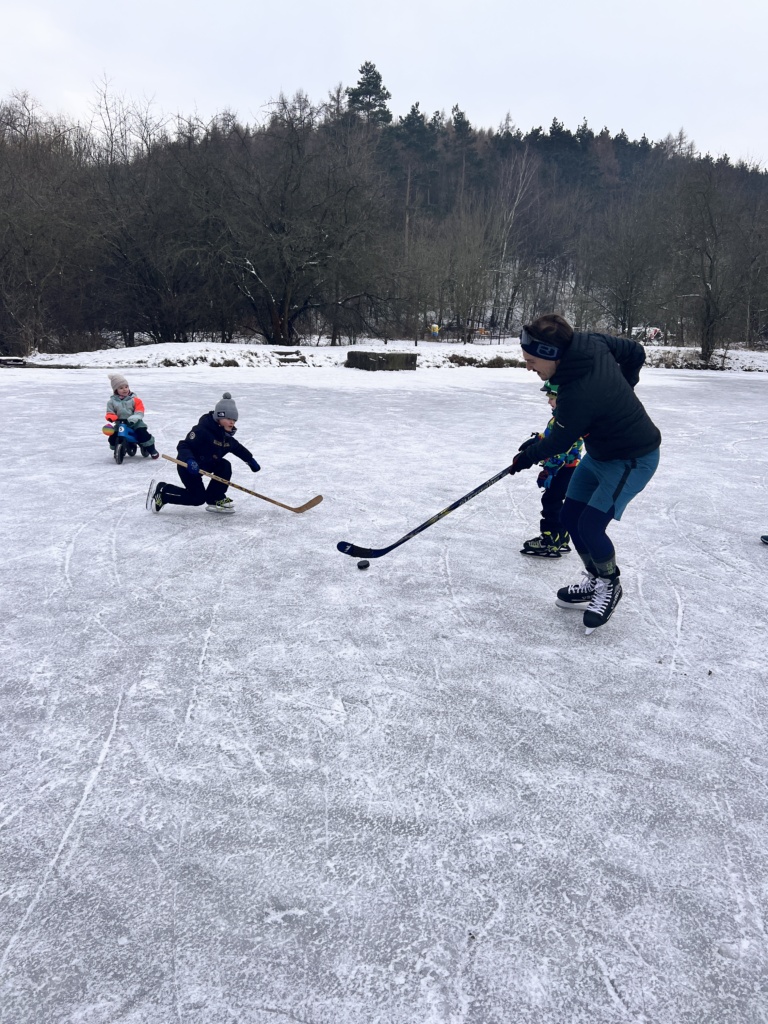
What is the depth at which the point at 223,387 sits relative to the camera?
12.1m

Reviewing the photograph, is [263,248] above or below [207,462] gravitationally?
above

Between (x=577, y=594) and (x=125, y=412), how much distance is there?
454 cm

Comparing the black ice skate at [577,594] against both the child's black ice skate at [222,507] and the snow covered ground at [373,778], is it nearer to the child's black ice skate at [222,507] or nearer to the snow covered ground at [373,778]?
the snow covered ground at [373,778]

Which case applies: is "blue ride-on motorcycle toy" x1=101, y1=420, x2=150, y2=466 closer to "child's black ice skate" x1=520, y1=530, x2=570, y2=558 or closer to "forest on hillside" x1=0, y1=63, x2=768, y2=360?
"child's black ice skate" x1=520, y1=530, x2=570, y2=558

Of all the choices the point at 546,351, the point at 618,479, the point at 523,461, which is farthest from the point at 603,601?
the point at 546,351

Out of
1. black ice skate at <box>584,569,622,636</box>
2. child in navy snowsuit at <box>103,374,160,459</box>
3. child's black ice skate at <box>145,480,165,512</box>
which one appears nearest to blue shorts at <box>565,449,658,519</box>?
black ice skate at <box>584,569,622,636</box>

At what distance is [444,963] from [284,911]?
15.7 inches

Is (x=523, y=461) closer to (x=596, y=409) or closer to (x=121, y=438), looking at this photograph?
(x=596, y=409)

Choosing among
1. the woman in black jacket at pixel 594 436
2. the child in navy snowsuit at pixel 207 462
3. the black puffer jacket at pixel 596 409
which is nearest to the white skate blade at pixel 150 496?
the child in navy snowsuit at pixel 207 462

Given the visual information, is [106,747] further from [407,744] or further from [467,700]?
[467,700]

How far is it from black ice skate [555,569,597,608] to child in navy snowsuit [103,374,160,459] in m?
4.04

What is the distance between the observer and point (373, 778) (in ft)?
6.65

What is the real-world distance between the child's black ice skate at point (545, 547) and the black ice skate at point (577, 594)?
0.69 m

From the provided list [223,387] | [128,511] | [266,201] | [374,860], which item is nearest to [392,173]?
[266,201]
